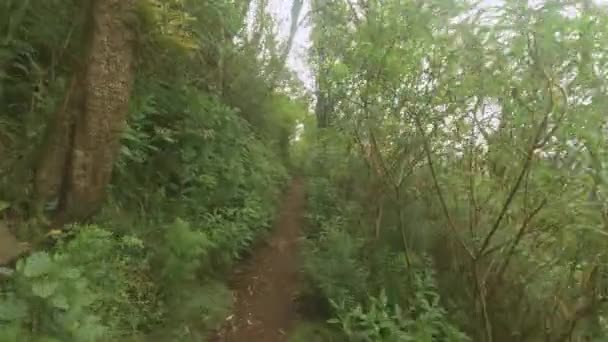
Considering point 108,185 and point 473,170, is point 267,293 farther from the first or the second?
point 473,170

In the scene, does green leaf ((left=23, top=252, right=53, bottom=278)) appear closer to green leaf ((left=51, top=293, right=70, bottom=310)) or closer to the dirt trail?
green leaf ((left=51, top=293, right=70, bottom=310))

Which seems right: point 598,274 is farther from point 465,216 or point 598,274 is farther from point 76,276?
point 76,276

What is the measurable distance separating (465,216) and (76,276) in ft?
17.6

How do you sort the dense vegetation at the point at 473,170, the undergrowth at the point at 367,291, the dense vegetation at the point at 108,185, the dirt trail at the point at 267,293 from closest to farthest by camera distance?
the dense vegetation at the point at 108,185
the dense vegetation at the point at 473,170
the undergrowth at the point at 367,291
the dirt trail at the point at 267,293

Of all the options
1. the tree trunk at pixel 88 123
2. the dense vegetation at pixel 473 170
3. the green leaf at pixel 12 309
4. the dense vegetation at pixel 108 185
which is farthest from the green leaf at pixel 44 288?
the dense vegetation at pixel 473 170

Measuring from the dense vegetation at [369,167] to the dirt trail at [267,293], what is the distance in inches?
13.6

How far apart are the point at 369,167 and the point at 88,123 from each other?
500cm

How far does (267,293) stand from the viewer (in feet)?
25.1

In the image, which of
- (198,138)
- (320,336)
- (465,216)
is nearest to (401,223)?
(465,216)

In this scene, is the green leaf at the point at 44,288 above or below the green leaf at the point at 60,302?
above

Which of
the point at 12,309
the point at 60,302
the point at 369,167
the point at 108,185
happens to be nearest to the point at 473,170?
the point at 369,167

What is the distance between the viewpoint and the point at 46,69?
6.05 metres

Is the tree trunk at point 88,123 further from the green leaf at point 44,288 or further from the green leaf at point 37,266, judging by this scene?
the green leaf at point 44,288

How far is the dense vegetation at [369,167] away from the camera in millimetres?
4879
